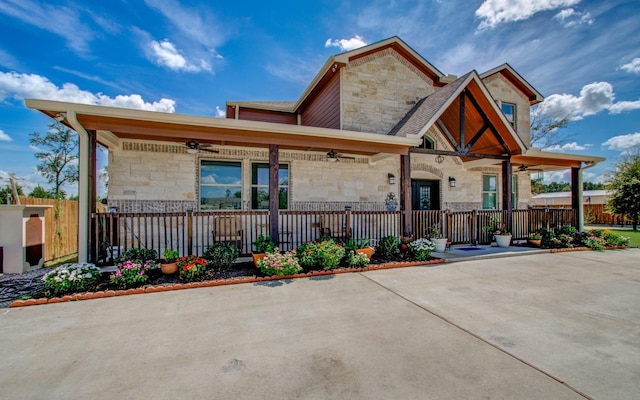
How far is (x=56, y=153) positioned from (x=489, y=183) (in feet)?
66.0

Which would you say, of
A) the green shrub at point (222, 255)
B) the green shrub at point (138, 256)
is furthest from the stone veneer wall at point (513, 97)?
the green shrub at point (138, 256)

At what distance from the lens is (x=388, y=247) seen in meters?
6.57

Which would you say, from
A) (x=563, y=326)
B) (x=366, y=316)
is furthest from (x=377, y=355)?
(x=563, y=326)

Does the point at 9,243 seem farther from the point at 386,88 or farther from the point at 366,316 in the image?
the point at 386,88

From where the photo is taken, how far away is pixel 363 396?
6.32 ft

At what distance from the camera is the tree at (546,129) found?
1633cm

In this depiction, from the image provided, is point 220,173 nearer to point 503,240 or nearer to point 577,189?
point 503,240

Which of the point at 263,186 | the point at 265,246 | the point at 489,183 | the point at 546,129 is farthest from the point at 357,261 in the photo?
the point at 546,129

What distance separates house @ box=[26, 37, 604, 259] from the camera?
5.60 metres

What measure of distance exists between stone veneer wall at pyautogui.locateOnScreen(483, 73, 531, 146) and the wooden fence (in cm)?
1461

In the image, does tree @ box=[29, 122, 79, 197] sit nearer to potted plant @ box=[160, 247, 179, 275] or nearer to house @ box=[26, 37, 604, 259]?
house @ box=[26, 37, 604, 259]

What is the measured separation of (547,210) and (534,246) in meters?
1.68

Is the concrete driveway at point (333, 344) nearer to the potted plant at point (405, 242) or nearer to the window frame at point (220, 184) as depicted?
the potted plant at point (405, 242)

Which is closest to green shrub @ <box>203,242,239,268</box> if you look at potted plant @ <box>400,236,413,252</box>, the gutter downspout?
the gutter downspout
